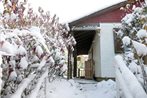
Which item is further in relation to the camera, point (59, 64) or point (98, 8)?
point (98, 8)

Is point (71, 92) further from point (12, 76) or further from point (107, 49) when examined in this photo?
point (107, 49)

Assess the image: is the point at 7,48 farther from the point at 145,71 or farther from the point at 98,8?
the point at 98,8

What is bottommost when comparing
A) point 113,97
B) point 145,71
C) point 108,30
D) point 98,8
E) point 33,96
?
point 113,97

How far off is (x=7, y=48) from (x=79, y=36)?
15.4 m

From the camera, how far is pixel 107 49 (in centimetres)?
1432

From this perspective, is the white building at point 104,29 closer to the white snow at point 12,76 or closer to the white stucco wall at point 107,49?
the white stucco wall at point 107,49

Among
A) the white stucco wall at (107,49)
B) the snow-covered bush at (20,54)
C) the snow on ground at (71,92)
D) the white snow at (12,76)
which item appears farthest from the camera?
the white stucco wall at (107,49)

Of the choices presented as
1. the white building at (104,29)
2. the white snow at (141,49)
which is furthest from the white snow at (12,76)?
the white building at (104,29)

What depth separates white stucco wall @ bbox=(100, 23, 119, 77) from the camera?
14.1 m

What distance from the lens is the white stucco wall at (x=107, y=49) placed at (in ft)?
46.2

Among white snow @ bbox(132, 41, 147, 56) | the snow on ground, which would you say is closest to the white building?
the snow on ground

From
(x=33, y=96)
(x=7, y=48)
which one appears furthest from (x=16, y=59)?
(x=7, y=48)

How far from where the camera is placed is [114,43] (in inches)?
565

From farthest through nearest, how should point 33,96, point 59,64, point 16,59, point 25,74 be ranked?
1. point 59,64
2. point 25,74
3. point 16,59
4. point 33,96
